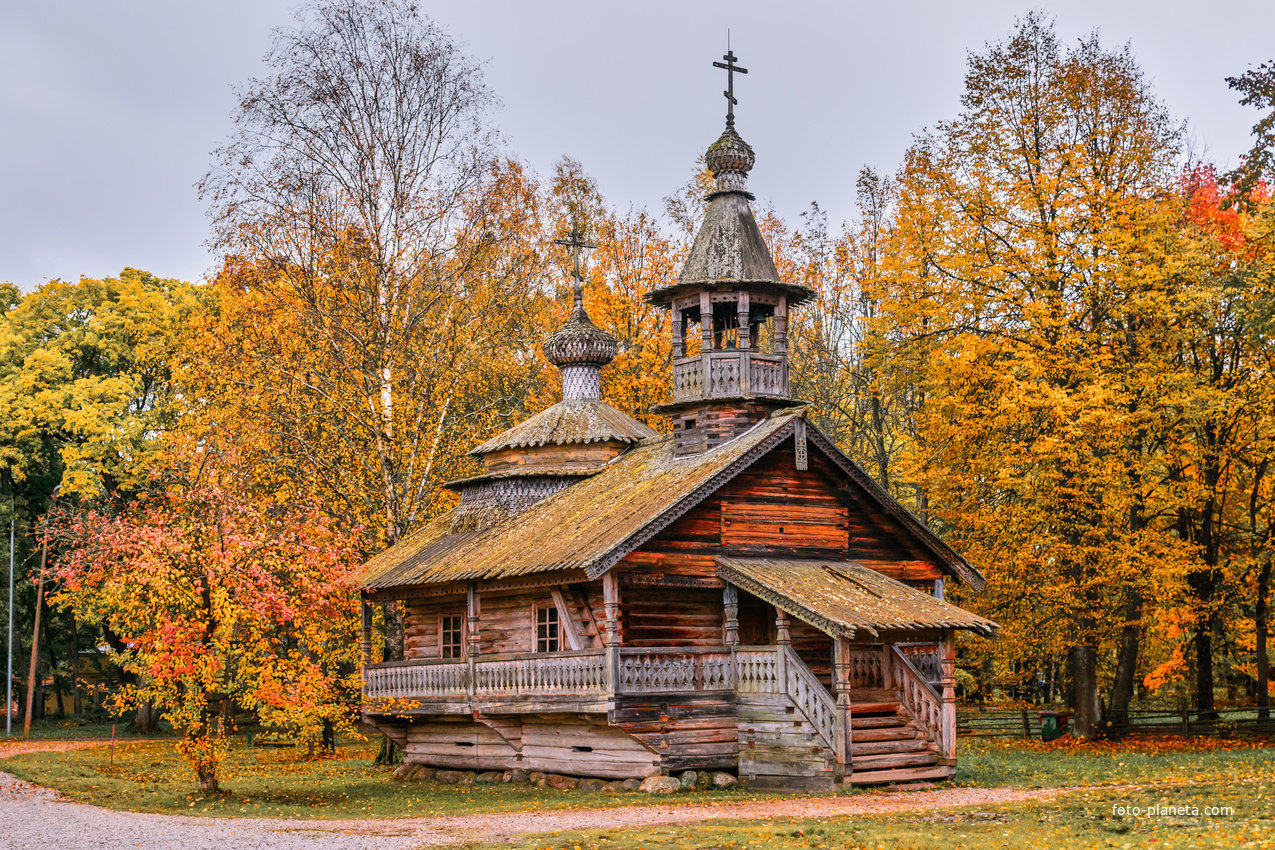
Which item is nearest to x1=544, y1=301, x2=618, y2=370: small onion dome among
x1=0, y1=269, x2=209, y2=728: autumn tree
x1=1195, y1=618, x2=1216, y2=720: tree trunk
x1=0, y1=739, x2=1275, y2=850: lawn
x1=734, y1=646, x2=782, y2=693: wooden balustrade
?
x1=0, y1=739, x2=1275, y2=850: lawn

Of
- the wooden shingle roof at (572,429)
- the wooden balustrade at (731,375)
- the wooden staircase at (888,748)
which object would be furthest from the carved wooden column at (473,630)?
the wooden staircase at (888,748)

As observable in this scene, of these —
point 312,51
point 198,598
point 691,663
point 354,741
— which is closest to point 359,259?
point 312,51

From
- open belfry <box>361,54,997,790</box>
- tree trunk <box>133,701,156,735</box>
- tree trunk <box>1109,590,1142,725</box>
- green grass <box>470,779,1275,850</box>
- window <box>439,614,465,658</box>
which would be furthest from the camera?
tree trunk <box>133,701,156,735</box>

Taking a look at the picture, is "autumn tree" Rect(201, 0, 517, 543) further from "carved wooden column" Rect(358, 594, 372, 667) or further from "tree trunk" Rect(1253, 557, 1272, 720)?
"tree trunk" Rect(1253, 557, 1272, 720)

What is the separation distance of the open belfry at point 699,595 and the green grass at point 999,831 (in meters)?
4.94

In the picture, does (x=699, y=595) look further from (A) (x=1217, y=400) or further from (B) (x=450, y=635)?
(A) (x=1217, y=400)

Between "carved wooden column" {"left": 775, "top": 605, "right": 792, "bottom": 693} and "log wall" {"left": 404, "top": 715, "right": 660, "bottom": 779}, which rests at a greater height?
"carved wooden column" {"left": 775, "top": 605, "right": 792, "bottom": 693}

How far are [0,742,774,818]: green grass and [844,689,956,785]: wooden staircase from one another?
2110 mm

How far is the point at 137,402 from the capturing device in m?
51.8

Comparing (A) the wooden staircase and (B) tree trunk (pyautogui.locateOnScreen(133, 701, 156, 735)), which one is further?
(B) tree trunk (pyautogui.locateOnScreen(133, 701, 156, 735))

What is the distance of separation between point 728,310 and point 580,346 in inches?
220

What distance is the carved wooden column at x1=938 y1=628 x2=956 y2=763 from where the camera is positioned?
24.6 meters

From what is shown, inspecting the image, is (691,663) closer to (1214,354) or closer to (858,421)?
(1214,354)

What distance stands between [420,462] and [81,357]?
22.0m
